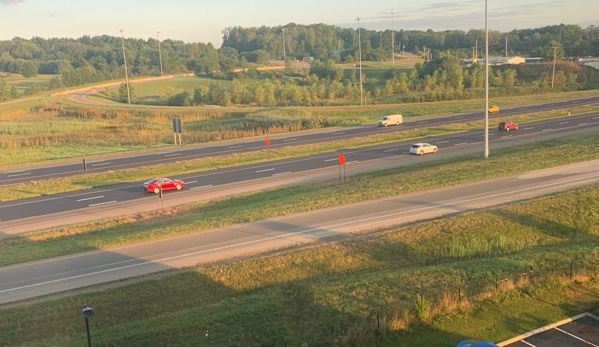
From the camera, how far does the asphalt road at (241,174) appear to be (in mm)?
30672

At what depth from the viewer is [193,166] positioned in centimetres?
4081

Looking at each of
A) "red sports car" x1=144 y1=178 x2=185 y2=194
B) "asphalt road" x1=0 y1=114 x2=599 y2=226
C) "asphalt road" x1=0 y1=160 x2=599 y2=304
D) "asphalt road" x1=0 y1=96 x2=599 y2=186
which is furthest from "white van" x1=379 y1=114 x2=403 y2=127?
"red sports car" x1=144 y1=178 x2=185 y2=194

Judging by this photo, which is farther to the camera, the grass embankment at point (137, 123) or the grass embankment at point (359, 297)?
the grass embankment at point (137, 123)

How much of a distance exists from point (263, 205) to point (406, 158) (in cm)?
1670

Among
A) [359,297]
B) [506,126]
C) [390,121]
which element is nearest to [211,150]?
[390,121]

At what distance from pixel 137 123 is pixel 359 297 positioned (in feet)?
205

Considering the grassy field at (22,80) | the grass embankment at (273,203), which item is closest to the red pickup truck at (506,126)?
the grass embankment at (273,203)

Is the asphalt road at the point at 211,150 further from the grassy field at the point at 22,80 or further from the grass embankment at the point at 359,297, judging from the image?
the grassy field at the point at 22,80

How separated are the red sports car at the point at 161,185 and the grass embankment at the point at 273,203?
14.6 ft

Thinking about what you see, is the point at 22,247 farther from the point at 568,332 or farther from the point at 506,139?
the point at 506,139

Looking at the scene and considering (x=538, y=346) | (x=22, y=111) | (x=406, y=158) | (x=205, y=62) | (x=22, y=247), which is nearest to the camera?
(x=538, y=346)

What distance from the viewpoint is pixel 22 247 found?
22.5 meters

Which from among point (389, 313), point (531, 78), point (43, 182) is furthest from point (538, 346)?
point (531, 78)

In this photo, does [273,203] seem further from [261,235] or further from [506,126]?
[506,126]
